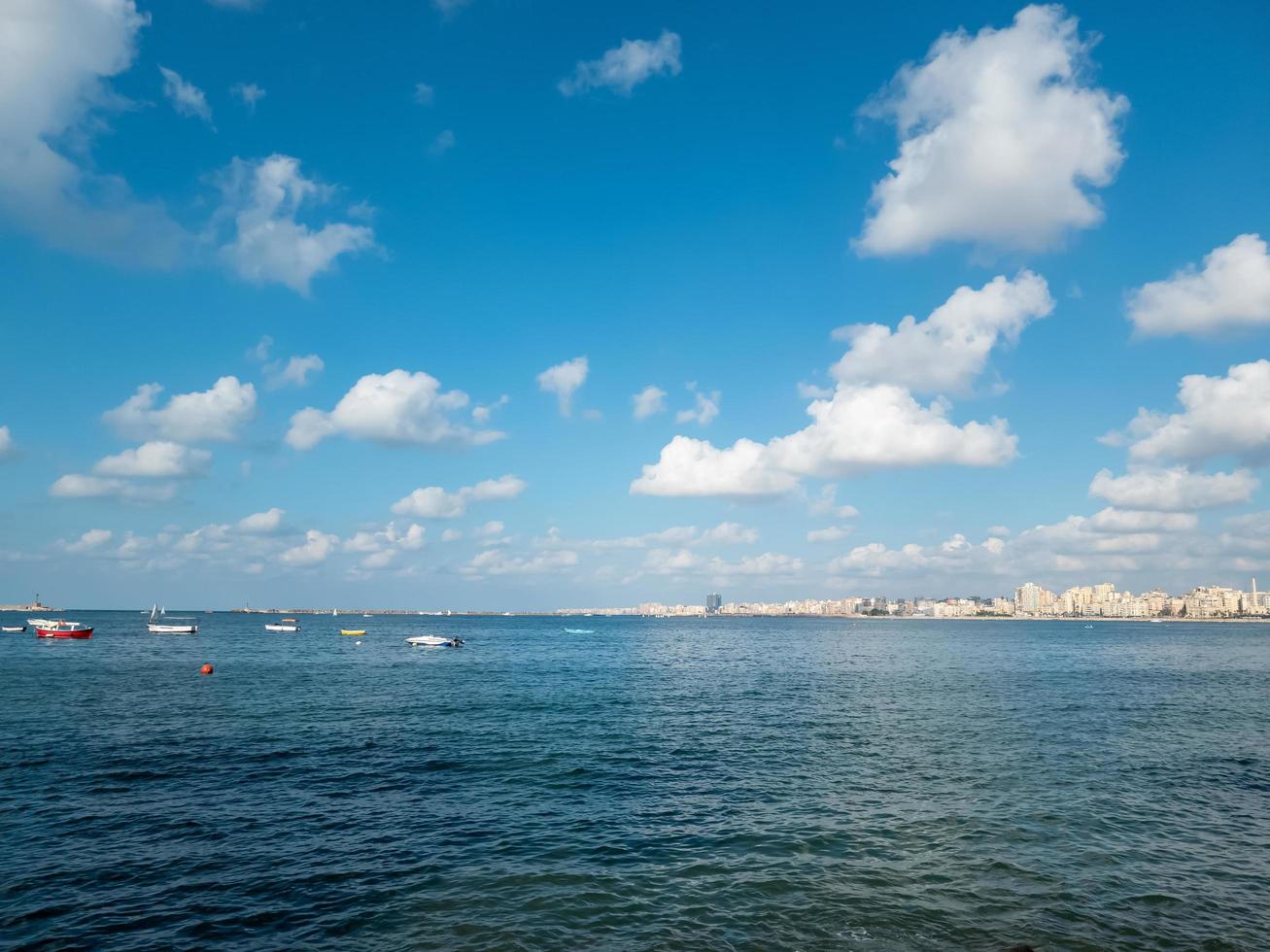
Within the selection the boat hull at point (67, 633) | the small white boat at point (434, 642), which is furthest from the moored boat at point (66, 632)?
the small white boat at point (434, 642)

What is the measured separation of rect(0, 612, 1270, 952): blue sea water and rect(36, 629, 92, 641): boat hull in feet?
395

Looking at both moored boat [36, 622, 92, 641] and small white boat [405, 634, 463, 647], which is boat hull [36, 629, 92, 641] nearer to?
moored boat [36, 622, 92, 641]

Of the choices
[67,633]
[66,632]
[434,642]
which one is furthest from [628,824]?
[66,632]

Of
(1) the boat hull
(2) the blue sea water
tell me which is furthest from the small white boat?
(2) the blue sea water

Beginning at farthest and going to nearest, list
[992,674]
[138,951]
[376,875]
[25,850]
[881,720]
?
[992,674], [881,720], [25,850], [376,875], [138,951]

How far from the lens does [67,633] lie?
16150 centimetres

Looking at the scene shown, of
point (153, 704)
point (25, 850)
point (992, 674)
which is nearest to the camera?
point (25, 850)

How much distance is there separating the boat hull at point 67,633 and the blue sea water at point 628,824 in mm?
120327

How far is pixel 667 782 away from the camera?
3662 centimetres

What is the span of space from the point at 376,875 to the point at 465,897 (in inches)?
149

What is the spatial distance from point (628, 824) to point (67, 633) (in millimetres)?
185204

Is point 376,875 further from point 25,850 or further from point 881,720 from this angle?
point 881,720

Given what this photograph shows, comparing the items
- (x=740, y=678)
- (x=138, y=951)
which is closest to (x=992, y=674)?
(x=740, y=678)

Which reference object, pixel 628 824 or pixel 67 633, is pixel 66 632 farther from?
pixel 628 824
